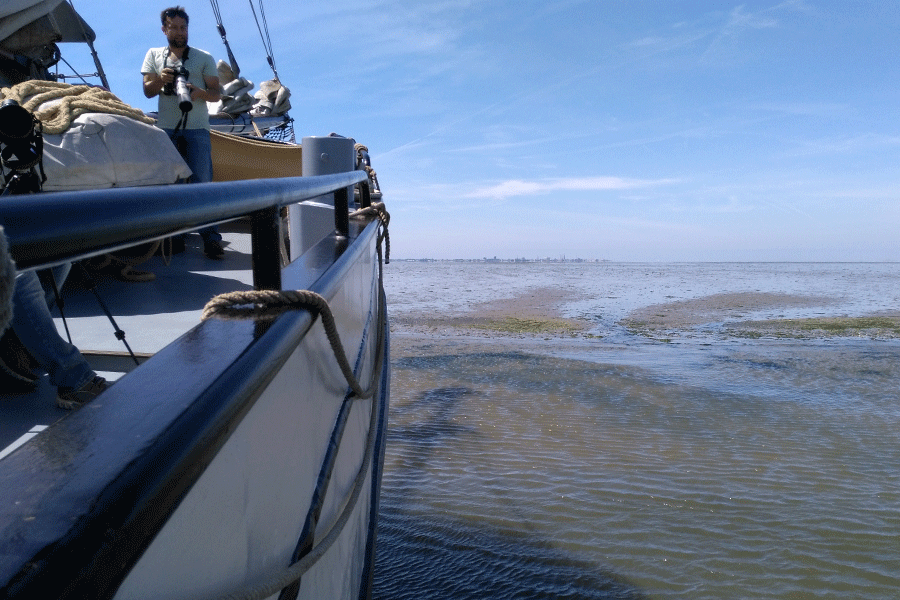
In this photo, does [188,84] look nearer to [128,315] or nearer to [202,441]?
[128,315]

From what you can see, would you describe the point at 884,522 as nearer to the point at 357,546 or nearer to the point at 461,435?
the point at 461,435

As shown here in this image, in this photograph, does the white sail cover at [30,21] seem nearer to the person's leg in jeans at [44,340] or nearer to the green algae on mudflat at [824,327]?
the person's leg in jeans at [44,340]

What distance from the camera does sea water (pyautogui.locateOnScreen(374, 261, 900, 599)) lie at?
3.41 meters

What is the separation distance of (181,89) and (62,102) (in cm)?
97

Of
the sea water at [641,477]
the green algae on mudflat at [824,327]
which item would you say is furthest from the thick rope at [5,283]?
the green algae on mudflat at [824,327]

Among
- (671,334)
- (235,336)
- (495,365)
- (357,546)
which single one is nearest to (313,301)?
(235,336)

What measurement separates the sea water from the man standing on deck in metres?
2.82

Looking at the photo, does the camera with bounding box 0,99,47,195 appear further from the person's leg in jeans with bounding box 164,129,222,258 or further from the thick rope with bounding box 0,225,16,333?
the person's leg in jeans with bounding box 164,129,222,258

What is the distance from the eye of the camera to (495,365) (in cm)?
940

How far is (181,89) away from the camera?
4316mm

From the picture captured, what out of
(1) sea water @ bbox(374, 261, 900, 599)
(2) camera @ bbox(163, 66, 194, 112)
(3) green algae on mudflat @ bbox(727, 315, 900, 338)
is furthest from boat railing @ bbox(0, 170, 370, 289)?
(3) green algae on mudflat @ bbox(727, 315, 900, 338)

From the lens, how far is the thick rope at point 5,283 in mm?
448

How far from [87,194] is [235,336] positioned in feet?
1.42

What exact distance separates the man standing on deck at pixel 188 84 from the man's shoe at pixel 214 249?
612 millimetres
